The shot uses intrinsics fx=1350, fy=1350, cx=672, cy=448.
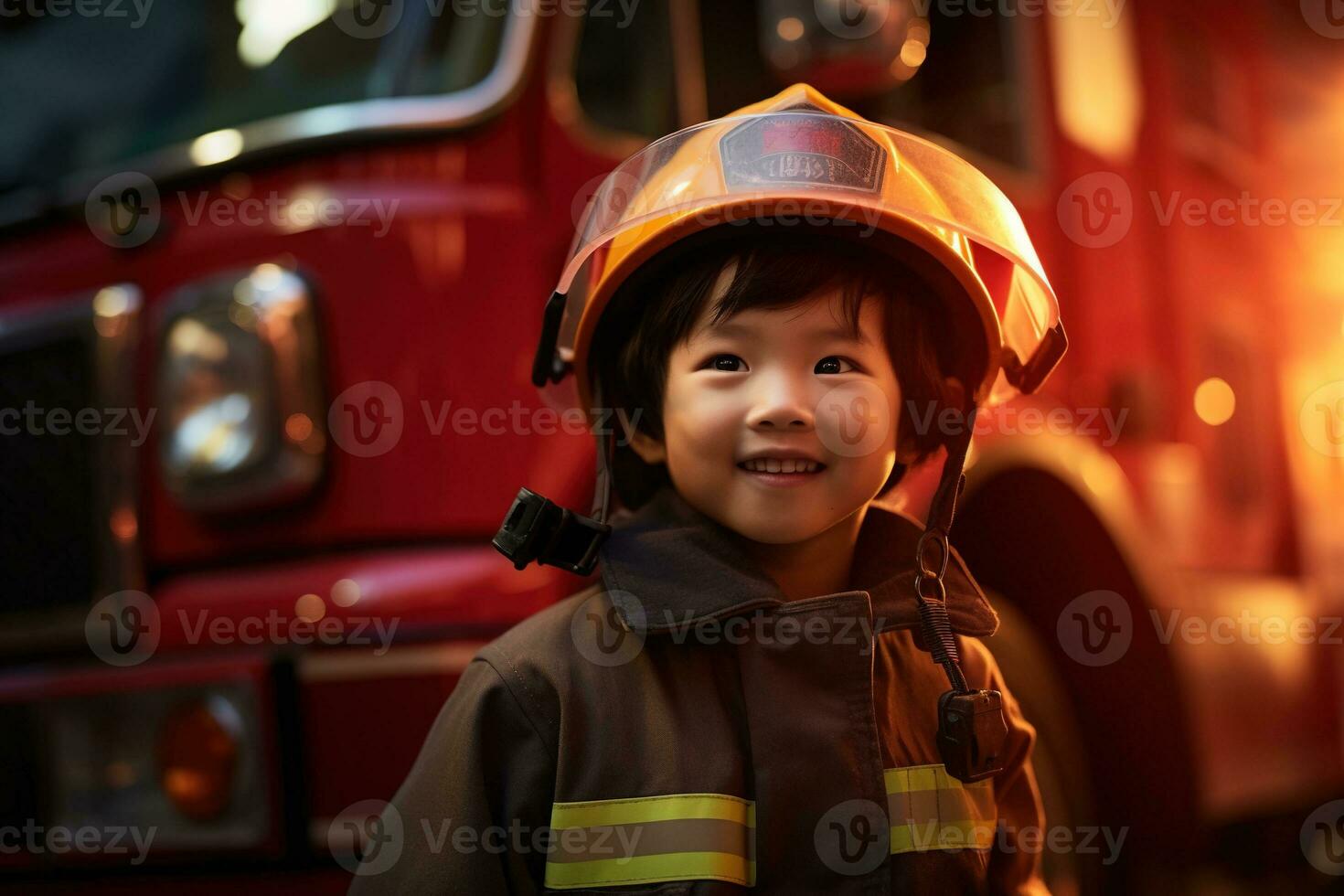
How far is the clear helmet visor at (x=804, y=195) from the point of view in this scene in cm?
147

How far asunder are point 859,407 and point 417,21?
117cm

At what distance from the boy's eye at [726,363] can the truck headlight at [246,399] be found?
76 centimetres

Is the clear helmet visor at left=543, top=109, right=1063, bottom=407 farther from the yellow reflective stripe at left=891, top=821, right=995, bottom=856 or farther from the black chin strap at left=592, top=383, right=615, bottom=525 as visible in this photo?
the yellow reflective stripe at left=891, top=821, right=995, bottom=856

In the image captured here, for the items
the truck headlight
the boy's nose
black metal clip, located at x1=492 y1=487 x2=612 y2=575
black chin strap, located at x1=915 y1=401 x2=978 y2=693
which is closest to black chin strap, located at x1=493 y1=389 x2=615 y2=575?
black metal clip, located at x1=492 y1=487 x2=612 y2=575

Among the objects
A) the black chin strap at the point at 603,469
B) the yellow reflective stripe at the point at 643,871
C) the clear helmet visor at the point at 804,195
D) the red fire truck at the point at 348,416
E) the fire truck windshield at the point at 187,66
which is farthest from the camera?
the fire truck windshield at the point at 187,66

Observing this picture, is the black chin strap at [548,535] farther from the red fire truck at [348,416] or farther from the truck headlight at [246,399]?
the truck headlight at [246,399]

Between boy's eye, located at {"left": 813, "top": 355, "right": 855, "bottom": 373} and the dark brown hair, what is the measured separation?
4 centimetres

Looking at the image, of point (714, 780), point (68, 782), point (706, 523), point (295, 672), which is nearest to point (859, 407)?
point (706, 523)

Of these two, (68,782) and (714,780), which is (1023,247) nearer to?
(714,780)

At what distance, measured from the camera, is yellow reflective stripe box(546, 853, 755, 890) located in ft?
4.47

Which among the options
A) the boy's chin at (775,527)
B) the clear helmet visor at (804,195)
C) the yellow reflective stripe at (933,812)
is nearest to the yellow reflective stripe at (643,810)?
the yellow reflective stripe at (933,812)

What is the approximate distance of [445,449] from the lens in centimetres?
203

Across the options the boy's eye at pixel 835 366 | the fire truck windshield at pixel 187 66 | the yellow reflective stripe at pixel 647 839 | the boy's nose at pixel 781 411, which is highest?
the fire truck windshield at pixel 187 66

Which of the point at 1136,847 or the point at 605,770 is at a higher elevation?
the point at 605,770
